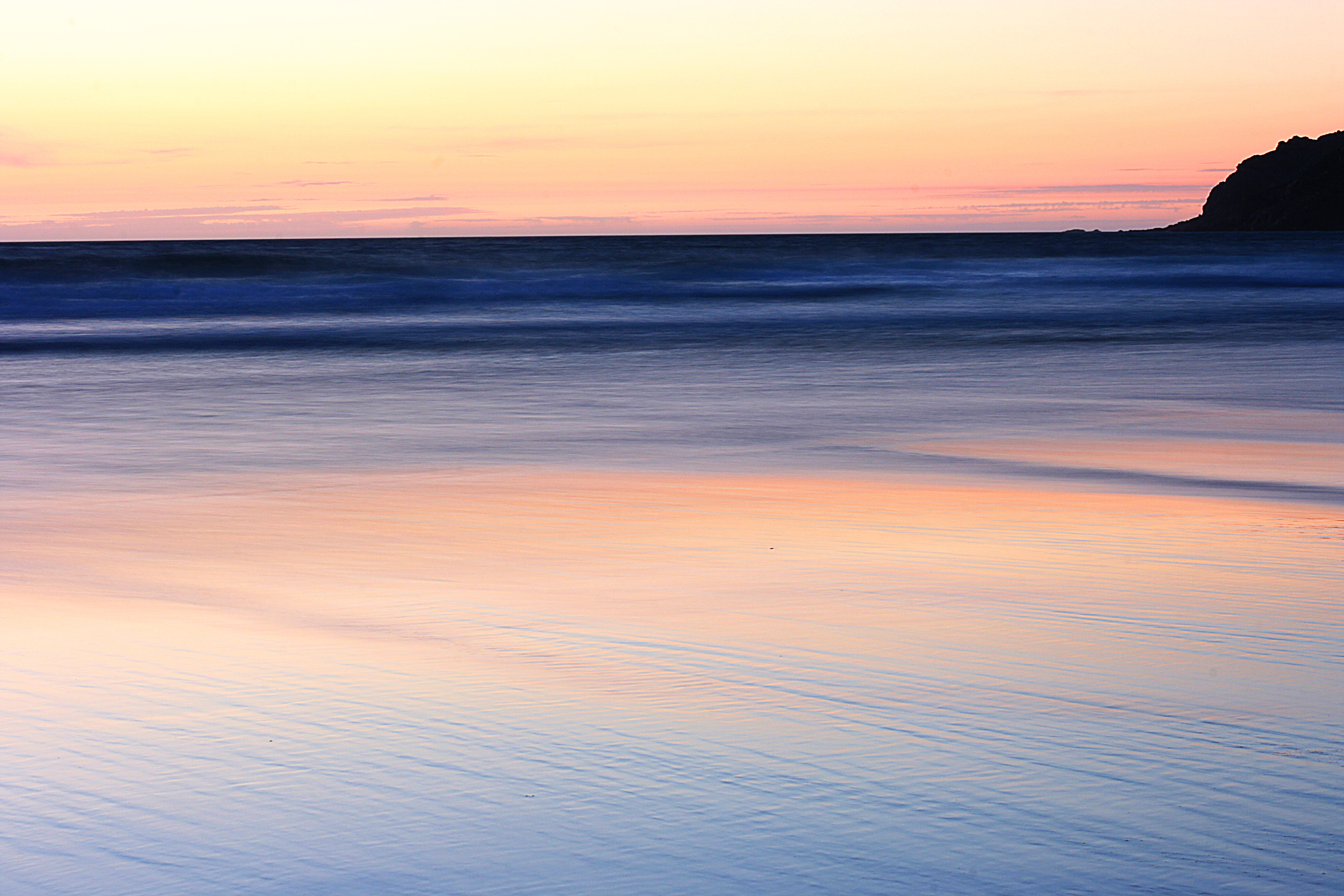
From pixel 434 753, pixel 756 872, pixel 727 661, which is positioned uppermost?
pixel 727 661

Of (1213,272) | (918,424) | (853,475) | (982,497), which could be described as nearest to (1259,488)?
(982,497)

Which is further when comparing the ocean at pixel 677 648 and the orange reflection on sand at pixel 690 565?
the orange reflection on sand at pixel 690 565

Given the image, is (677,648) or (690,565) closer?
(677,648)

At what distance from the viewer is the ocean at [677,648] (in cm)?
189

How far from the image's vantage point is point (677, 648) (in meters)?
2.86

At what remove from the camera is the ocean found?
1894 mm

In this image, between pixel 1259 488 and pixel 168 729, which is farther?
pixel 1259 488

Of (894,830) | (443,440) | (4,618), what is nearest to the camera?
(894,830)

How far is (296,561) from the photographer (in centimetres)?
379

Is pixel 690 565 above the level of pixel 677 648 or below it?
above

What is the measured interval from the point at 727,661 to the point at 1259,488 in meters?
2.74

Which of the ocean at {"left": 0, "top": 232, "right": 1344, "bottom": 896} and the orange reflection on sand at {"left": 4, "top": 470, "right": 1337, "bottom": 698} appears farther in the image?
the orange reflection on sand at {"left": 4, "top": 470, "right": 1337, "bottom": 698}

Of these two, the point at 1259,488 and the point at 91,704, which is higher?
the point at 1259,488

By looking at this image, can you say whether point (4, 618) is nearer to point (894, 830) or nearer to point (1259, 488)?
point (894, 830)
